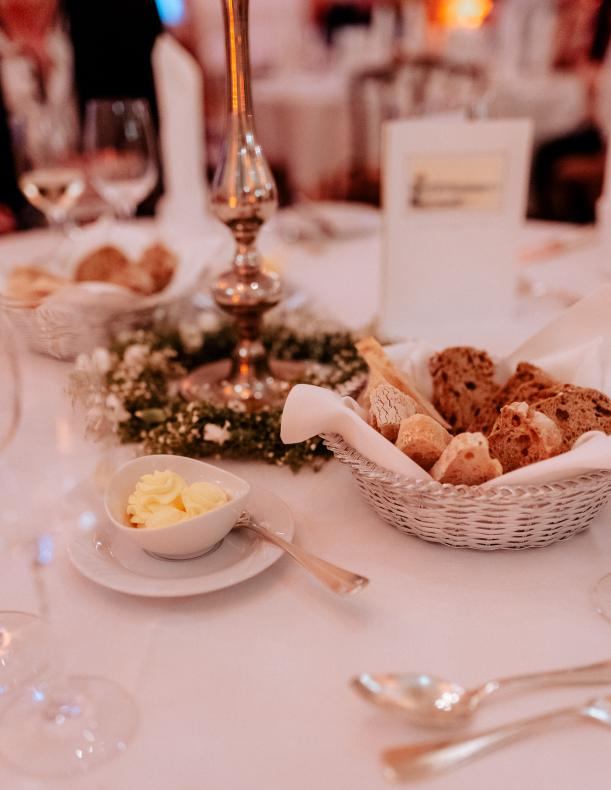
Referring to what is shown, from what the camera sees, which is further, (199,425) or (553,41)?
(553,41)

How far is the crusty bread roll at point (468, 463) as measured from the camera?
2.34 ft

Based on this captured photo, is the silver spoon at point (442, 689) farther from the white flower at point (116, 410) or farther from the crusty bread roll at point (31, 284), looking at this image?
the crusty bread roll at point (31, 284)

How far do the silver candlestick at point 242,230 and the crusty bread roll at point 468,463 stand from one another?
0.37 meters

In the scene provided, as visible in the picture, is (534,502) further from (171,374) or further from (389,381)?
(171,374)

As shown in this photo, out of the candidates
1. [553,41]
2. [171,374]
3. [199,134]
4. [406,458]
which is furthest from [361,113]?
[406,458]

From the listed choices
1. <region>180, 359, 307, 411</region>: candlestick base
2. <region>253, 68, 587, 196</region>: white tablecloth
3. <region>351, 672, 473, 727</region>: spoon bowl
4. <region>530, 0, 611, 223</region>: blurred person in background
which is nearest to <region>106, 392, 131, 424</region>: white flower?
<region>180, 359, 307, 411</region>: candlestick base

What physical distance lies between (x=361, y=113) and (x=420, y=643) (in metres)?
5.07

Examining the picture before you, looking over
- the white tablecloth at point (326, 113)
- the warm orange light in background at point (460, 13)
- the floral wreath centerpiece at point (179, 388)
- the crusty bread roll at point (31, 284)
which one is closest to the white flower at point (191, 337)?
the floral wreath centerpiece at point (179, 388)

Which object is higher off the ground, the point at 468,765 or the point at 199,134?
the point at 199,134

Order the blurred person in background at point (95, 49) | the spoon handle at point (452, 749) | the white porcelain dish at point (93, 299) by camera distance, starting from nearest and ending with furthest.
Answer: the spoon handle at point (452, 749) < the white porcelain dish at point (93, 299) < the blurred person in background at point (95, 49)

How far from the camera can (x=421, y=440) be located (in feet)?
2.46

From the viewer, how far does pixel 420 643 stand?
0.66 metres

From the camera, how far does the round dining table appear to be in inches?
21.4

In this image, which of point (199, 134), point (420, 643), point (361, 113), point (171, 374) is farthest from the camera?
point (361, 113)
